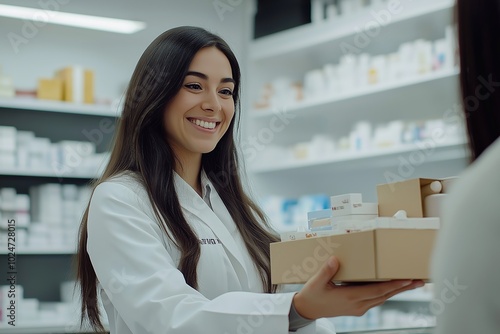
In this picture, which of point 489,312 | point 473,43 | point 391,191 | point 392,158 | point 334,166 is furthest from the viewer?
point 334,166

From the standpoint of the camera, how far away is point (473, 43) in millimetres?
920

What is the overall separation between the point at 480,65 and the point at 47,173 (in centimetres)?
463

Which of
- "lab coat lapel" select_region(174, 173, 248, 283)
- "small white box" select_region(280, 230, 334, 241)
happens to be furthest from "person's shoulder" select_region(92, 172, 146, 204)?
"small white box" select_region(280, 230, 334, 241)

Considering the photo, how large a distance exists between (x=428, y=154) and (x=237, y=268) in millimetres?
3162

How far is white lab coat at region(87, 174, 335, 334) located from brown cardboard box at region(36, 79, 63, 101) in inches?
141

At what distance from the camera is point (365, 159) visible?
5.34 meters

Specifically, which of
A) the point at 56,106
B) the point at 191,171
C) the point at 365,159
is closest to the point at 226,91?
the point at 191,171

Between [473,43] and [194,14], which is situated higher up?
[194,14]

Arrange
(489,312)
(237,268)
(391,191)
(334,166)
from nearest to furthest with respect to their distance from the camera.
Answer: (489,312) < (391,191) < (237,268) < (334,166)

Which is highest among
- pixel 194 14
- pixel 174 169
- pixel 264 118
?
pixel 194 14

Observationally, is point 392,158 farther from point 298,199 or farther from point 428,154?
point 298,199

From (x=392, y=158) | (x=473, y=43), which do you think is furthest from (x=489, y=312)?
(x=392, y=158)

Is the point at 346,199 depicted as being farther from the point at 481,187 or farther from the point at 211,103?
the point at 481,187

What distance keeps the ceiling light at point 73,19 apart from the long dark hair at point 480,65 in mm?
4721
